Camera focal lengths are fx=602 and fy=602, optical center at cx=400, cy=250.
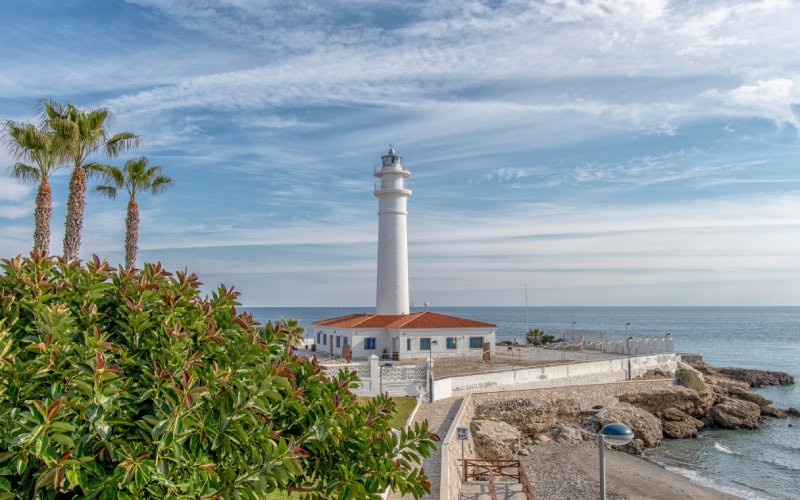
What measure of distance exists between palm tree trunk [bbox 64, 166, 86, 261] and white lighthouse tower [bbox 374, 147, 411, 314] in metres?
21.8

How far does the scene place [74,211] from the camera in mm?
14898

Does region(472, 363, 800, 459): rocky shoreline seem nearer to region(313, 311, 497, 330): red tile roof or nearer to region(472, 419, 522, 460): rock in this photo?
region(472, 419, 522, 460): rock

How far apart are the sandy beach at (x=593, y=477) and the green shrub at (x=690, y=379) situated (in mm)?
12602

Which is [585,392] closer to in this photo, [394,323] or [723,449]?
[723,449]

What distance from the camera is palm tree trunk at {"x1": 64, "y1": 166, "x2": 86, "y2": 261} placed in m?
14.9

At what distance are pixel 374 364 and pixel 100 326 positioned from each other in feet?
63.5

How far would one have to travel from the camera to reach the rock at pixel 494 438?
76.4 feet

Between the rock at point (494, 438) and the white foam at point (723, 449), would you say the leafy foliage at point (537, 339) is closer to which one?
the white foam at point (723, 449)

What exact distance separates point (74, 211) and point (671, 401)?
3209 cm

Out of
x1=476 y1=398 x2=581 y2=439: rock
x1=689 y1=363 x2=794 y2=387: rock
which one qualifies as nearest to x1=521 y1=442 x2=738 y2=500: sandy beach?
x1=476 y1=398 x2=581 y2=439: rock

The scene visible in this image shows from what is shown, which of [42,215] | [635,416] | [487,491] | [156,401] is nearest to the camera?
[156,401]

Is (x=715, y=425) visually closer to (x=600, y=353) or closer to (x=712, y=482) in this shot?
(x=600, y=353)

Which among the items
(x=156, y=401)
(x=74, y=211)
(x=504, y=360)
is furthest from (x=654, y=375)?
(x=156, y=401)

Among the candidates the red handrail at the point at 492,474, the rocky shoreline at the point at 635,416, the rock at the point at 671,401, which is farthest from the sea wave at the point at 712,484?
the red handrail at the point at 492,474
